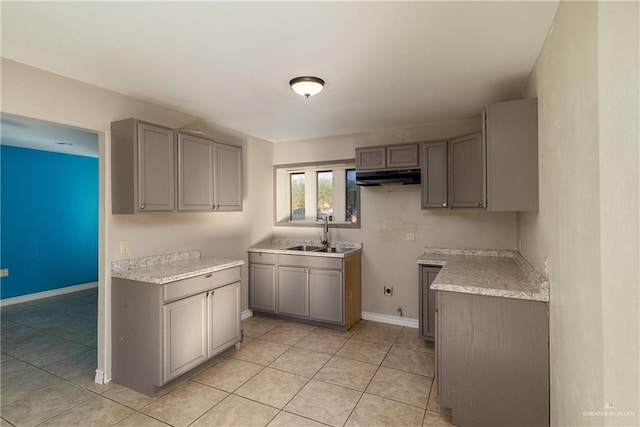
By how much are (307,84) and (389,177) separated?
1636 mm

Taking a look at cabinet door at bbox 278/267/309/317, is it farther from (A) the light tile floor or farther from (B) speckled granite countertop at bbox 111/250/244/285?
(B) speckled granite countertop at bbox 111/250/244/285

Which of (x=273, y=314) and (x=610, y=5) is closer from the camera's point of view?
(x=610, y=5)

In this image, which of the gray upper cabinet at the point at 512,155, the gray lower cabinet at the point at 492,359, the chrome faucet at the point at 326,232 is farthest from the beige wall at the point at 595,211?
the chrome faucet at the point at 326,232

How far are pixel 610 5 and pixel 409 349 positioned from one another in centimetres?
307

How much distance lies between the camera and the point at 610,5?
1057 mm

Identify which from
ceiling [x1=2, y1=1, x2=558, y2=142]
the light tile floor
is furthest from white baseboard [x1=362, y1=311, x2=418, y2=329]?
ceiling [x1=2, y1=1, x2=558, y2=142]

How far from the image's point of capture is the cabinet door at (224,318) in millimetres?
2873

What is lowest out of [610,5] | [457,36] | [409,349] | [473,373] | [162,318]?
[409,349]

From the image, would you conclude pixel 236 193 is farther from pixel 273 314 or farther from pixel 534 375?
pixel 534 375

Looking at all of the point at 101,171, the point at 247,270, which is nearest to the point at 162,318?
the point at 101,171

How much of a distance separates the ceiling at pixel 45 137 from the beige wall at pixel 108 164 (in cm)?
109

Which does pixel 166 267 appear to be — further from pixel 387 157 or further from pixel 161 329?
pixel 387 157

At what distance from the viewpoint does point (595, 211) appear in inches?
45.4

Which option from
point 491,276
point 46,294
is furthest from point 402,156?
point 46,294
